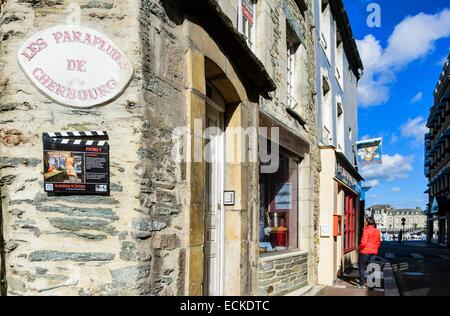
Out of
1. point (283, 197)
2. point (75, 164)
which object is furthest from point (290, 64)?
point (75, 164)

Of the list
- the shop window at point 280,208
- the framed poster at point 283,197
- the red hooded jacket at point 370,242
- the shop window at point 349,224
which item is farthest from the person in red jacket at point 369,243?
the shop window at point 349,224

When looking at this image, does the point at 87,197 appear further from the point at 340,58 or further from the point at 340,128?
the point at 340,58

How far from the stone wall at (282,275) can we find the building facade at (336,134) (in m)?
1.55

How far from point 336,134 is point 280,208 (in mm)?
6156

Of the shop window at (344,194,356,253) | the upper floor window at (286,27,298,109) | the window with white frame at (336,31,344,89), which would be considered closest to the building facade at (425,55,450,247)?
the window with white frame at (336,31,344,89)

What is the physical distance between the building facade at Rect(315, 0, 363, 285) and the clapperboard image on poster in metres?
7.30

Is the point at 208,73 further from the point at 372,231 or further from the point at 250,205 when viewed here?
the point at 372,231

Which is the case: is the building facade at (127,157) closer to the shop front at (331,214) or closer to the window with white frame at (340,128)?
the shop front at (331,214)

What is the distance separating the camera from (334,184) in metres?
10.2

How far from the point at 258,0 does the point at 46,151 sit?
5134 mm

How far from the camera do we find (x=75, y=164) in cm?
344

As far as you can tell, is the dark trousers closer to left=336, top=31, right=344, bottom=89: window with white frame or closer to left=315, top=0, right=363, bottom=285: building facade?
left=315, top=0, right=363, bottom=285: building facade

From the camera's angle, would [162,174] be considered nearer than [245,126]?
Yes
